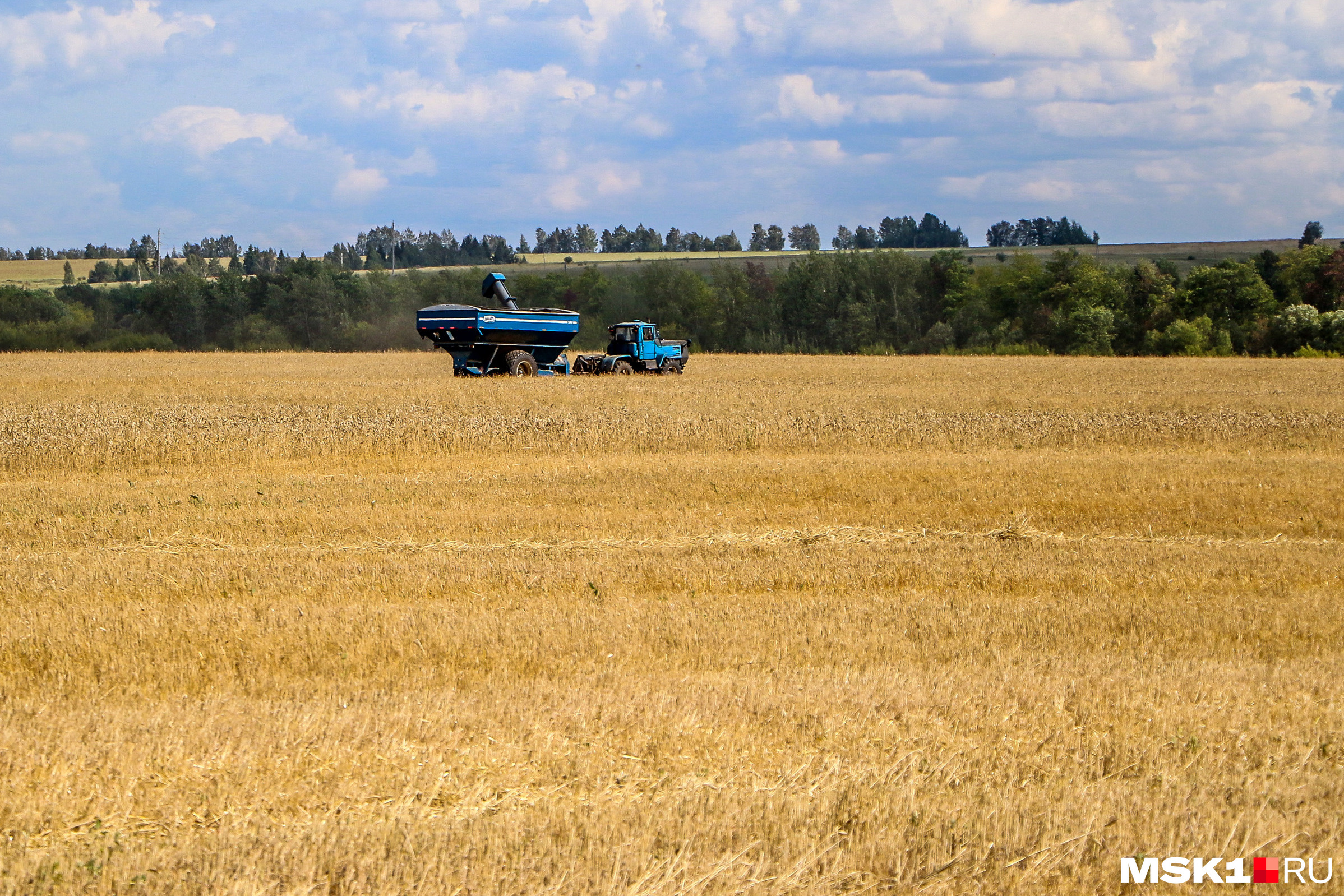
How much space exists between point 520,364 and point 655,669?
96.1 feet

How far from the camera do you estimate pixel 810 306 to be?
85.7 metres

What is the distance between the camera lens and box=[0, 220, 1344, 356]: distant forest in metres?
67.6

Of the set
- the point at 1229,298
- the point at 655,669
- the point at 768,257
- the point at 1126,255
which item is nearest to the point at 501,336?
the point at 655,669

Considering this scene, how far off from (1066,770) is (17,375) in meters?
44.1

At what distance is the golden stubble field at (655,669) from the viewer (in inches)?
172

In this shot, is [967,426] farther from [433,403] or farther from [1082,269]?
[1082,269]

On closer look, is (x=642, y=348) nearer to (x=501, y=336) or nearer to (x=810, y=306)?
(x=501, y=336)

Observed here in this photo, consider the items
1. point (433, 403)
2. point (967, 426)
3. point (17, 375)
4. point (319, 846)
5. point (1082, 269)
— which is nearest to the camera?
point (319, 846)

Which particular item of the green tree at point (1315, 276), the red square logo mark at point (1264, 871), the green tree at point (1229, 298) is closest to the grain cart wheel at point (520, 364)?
the red square logo mark at point (1264, 871)

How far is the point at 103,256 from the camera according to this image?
555ft

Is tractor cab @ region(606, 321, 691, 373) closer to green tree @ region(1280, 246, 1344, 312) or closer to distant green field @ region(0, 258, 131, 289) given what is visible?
green tree @ region(1280, 246, 1344, 312)

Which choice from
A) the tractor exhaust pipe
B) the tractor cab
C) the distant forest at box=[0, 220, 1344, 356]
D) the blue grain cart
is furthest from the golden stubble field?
the distant forest at box=[0, 220, 1344, 356]

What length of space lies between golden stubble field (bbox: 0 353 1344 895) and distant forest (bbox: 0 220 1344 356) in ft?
181

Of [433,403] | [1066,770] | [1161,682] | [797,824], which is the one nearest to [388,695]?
[797,824]
